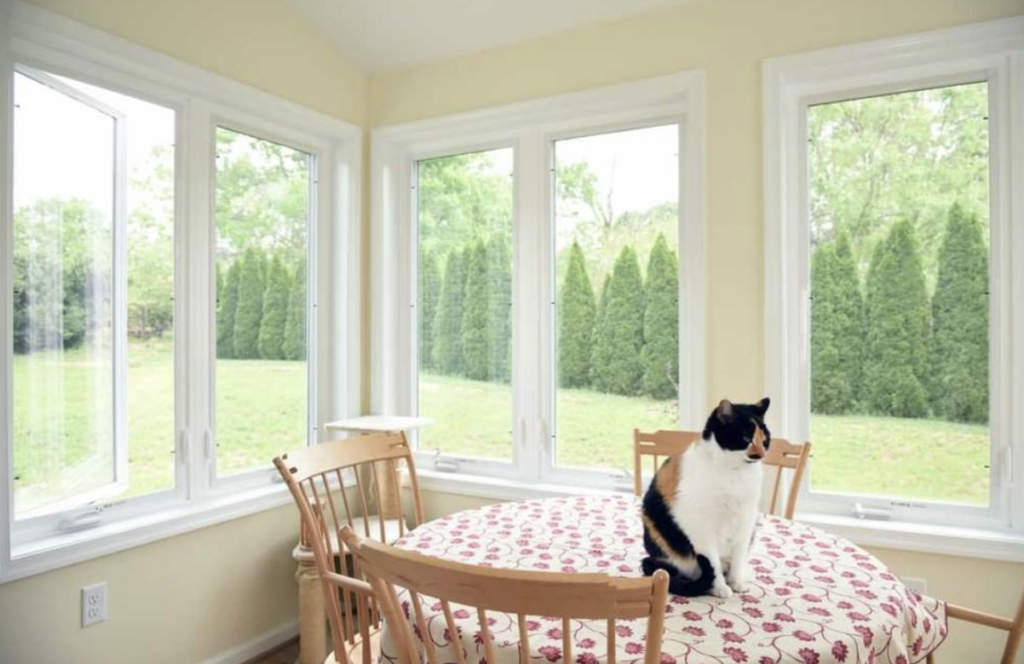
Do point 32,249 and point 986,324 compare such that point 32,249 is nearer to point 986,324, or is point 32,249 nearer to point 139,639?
point 139,639

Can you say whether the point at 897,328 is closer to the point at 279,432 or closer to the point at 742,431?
the point at 742,431

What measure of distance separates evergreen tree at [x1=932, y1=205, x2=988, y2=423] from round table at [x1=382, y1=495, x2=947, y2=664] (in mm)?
894

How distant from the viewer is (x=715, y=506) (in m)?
1.23

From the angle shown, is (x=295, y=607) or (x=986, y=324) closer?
(x=986, y=324)

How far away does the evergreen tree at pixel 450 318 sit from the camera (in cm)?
310

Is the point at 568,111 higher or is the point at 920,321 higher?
the point at 568,111

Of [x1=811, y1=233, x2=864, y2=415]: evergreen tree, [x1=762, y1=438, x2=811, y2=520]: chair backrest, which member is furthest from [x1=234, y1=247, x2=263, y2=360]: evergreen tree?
[x1=811, y1=233, x2=864, y2=415]: evergreen tree

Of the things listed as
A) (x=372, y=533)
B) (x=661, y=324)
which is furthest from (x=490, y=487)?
(x=661, y=324)

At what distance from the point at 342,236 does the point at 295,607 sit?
5.45ft

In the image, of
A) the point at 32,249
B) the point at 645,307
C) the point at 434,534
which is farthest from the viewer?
the point at 645,307

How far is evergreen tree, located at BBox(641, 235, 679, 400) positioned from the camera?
8.52 ft

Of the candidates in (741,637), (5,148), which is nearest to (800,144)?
(741,637)

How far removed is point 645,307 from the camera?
265 cm

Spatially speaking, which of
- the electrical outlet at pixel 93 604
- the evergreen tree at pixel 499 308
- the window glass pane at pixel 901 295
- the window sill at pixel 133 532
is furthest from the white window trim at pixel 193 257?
the window glass pane at pixel 901 295
